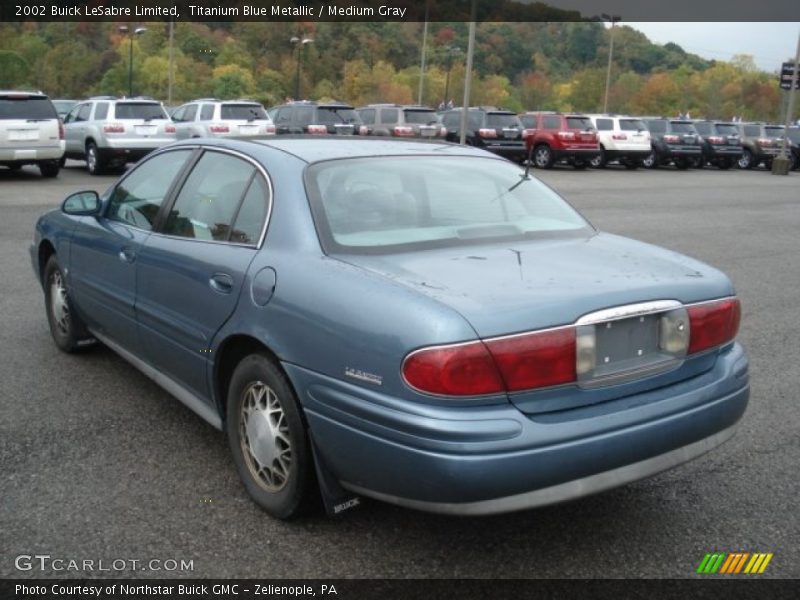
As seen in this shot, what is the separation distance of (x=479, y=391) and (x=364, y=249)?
88 centimetres

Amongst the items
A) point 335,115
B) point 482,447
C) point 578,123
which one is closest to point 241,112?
point 335,115

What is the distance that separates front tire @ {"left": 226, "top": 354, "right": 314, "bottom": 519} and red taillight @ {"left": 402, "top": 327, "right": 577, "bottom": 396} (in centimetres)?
63

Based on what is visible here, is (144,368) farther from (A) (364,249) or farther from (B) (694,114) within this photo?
(B) (694,114)

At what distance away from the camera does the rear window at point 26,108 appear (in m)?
17.5

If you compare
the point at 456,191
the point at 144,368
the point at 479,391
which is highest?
the point at 456,191

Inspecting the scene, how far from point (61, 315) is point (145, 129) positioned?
1533 centimetres

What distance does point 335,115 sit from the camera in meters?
24.8

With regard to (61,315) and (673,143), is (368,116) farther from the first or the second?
(61,315)

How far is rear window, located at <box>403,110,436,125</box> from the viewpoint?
27672mm

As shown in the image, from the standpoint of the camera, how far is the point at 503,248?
11.5ft

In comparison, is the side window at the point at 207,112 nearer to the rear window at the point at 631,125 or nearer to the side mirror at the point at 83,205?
the rear window at the point at 631,125

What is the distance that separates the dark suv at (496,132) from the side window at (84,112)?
11.2 meters

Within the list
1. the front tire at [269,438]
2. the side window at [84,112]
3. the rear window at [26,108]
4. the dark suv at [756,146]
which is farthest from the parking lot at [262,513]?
the dark suv at [756,146]

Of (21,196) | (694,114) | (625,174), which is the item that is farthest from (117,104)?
(694,114)
